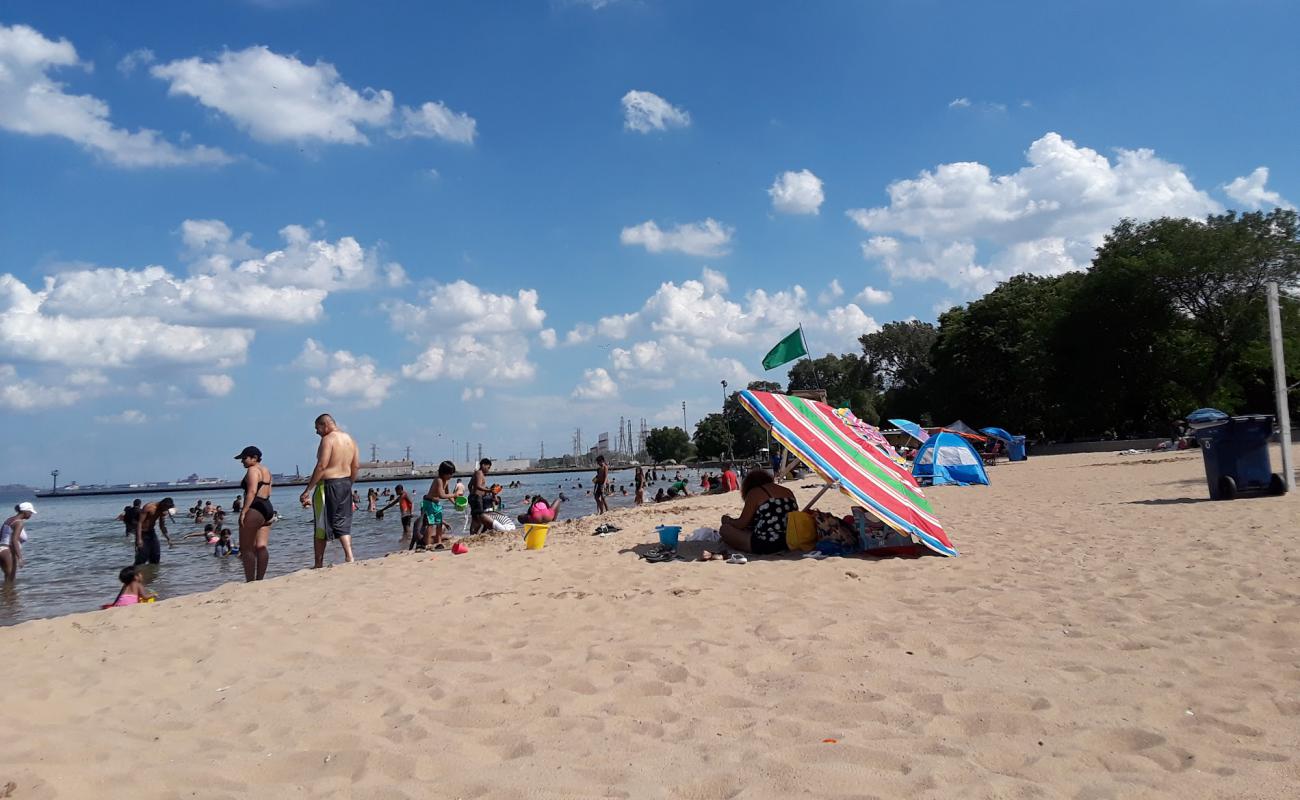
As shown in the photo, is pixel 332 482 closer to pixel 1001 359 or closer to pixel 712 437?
pixel 1001 359

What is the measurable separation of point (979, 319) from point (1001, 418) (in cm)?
622

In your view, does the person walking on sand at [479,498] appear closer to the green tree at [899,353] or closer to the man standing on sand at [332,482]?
the man standing on sand at [332,482]

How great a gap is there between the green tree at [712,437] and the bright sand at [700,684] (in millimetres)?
95382

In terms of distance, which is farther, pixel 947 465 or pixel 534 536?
pixel 947 465

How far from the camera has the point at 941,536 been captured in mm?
7137

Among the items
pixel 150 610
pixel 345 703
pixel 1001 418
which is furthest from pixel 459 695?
pixel 1001 418

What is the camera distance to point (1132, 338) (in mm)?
36500

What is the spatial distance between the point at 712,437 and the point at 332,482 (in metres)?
102

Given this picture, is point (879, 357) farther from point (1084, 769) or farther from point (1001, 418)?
point (1084, 769)

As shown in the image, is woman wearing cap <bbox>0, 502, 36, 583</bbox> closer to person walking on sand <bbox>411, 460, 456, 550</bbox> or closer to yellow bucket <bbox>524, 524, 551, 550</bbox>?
person walking on sand <bbox>411, 460, 456, 550</bbox>

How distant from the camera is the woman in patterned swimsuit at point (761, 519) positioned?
7566 millimetres

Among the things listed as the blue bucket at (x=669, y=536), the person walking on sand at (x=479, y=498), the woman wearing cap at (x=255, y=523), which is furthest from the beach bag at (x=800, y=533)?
the person walking on sand at (x=479, y=498)

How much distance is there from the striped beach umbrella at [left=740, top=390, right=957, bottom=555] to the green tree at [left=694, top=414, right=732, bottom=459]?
93.5 metres

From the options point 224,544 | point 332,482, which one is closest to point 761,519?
point 332,482
